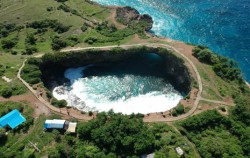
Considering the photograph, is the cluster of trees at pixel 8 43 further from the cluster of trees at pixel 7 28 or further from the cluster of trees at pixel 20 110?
the cluster of trees at pixel 20 110

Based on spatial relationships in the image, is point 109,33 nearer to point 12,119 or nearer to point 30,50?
point 30,50

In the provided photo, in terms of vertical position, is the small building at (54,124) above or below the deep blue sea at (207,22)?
below

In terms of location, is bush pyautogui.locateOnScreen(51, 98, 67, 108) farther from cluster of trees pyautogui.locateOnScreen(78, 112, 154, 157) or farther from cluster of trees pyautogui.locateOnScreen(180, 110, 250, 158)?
cluster of trees pyautogui.locateOnScreen(180, 110, 250, 158)

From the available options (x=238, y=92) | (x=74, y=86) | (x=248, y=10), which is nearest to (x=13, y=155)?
(x=74, y=86)

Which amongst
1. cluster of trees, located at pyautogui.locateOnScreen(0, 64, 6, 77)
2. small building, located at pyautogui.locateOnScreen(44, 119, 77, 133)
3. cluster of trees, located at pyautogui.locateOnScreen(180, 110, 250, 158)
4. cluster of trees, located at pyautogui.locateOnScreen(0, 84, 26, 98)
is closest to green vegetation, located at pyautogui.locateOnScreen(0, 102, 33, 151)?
cluster of trees, located at pyautogui.locateOnScreen(0, 84, 26, 98)

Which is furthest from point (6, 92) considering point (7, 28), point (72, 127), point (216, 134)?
point (216, 134)

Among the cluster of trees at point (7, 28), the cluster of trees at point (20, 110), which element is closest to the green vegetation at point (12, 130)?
the cluster of trees at point (20, 110)
